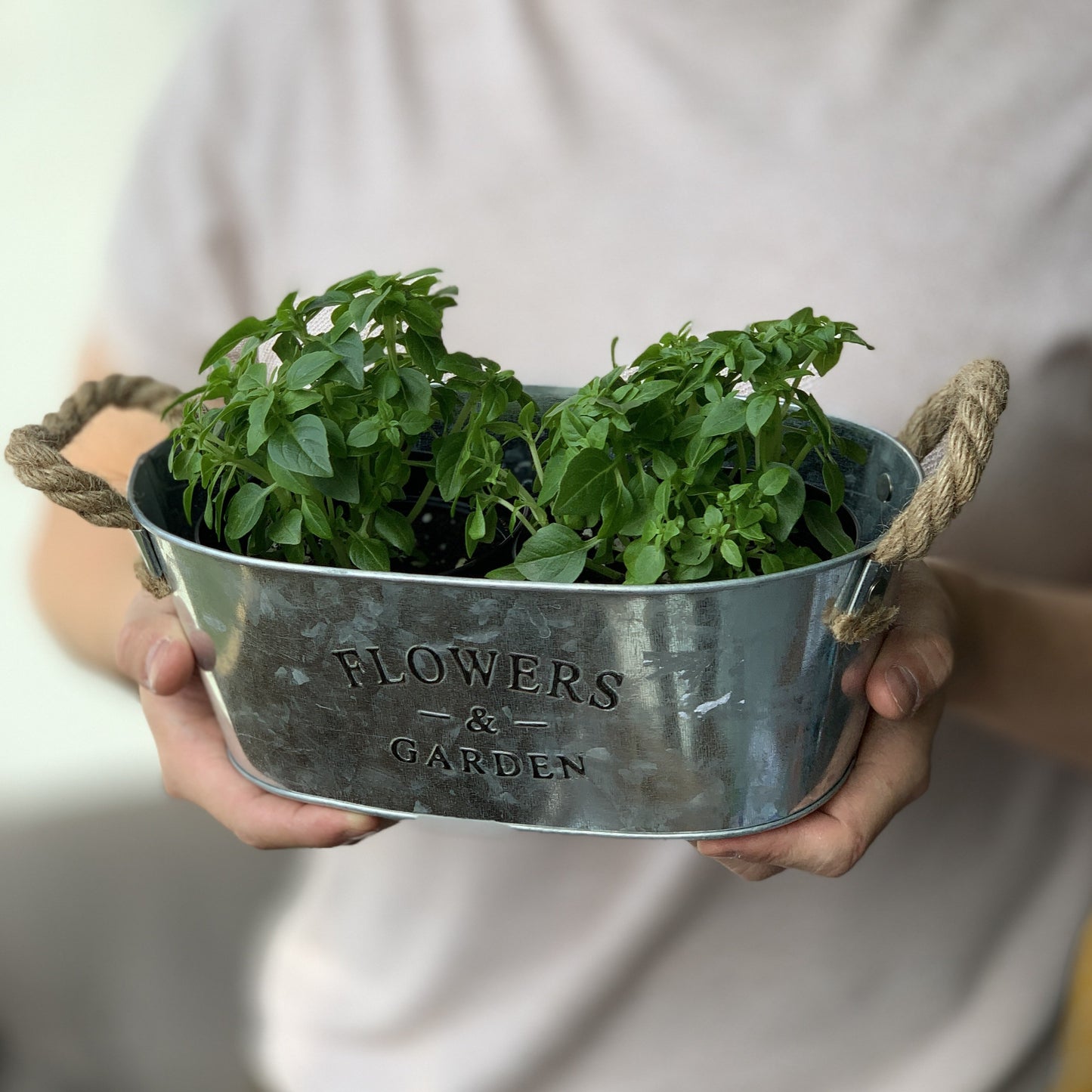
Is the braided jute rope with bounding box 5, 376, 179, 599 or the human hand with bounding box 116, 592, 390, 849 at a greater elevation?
the braided jute rope with bounding box 5, 376, 179, 599

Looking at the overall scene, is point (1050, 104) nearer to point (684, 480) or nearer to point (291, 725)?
point (684, 480)

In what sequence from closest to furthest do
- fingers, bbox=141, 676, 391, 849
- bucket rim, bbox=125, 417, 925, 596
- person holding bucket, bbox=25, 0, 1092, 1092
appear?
1. bucket rim, bbox=125, 417, 925, 596
2. fingers, bbox=141, 676, 391, 849
3. person holding bucket, bbox=25, 0, 1092, 1092

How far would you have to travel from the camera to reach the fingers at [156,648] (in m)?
0.53

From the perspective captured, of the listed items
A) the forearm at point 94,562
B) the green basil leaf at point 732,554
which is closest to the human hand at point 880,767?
the green basil leaf at point 732,554

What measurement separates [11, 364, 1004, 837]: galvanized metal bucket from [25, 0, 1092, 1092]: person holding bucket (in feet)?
0.65

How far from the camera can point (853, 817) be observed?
0.51 metres

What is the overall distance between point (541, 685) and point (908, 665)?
0.58 feet

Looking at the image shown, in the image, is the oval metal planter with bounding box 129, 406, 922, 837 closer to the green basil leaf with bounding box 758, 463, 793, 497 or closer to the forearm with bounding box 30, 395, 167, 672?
the green basil leaf with bounding box 758, 463, 793, 497

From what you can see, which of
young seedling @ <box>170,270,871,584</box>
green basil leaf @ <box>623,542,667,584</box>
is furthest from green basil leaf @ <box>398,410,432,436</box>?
green basil leaf @ <box>623,542,667,584</box>

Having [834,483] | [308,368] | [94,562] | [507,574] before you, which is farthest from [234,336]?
[94,562]

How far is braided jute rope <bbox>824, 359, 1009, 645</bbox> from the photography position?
406 millimetres

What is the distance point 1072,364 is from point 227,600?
55 cm

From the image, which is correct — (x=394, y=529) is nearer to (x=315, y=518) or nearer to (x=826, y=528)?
(x=315, y=518)

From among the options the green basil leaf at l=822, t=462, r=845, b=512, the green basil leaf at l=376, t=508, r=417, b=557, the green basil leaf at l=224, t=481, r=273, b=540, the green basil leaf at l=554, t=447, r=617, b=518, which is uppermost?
the green basil leaf at l=224, t=481, r=273, b=540
